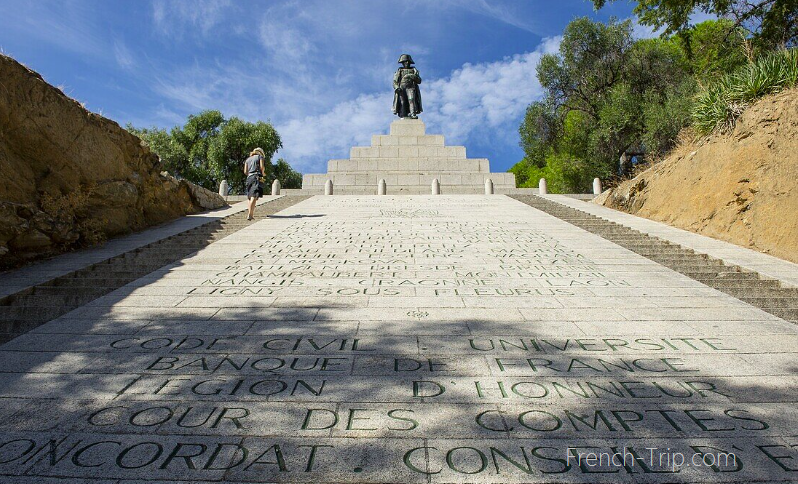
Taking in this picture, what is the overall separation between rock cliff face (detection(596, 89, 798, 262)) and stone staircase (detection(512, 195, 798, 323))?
137cm

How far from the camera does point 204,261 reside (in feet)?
25.2

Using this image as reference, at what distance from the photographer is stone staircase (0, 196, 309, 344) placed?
16.5 ft

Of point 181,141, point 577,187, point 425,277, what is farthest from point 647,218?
point 181,141

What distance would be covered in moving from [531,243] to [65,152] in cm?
844

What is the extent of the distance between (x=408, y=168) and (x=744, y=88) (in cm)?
1654

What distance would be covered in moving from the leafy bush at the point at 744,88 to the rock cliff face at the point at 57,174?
12.6 metres

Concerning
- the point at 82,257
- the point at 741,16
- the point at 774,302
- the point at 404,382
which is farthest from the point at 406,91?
the point at 404,382

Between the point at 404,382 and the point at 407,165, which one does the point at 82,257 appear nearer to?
the point at 404,382

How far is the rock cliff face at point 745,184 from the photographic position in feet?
27.2

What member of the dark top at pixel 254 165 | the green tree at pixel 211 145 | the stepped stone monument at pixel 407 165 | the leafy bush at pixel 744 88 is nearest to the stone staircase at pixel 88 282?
the dark top at pixel 254 165

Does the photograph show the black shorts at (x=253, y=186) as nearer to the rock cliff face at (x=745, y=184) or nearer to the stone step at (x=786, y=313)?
the rock cliff face at (x=745, y=184)

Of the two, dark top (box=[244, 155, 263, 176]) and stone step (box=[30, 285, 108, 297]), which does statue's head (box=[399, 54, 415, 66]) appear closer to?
dark top (box=[244, 155, 263, 176])

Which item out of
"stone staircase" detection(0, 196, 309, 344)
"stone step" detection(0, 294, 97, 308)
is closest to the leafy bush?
"stone staircase" detection(0, 196, 309, 344)

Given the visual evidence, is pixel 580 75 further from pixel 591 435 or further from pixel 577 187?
pixel 591 435
